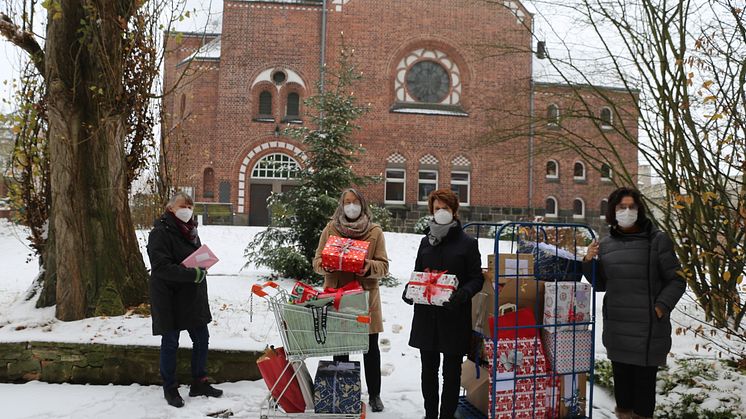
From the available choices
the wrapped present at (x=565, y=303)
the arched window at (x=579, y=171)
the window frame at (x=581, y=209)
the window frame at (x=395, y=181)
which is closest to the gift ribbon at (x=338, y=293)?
the wrapped present at (x=565, y=303)

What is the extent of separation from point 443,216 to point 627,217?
139cm

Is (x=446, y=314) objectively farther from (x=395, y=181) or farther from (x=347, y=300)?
(x=395, y=181)

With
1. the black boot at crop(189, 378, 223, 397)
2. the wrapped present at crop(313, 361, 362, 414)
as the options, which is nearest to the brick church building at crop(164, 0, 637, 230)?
the black boot at crop(189, 378, 223, 397)

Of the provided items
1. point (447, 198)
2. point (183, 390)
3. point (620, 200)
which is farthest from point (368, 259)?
point (183, 390)

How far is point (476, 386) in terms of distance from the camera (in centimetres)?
439

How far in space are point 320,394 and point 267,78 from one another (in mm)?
19930

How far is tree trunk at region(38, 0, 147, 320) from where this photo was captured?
6.18 m

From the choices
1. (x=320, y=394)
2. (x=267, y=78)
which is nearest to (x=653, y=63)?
(x=320, y=394)

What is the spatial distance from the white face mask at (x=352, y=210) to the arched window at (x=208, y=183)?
18713 millimetres

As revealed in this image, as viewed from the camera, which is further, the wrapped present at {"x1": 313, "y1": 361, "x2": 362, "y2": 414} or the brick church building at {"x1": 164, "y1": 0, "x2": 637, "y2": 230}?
the brick church building at {"x1": 164, "y1": 0, "x2": 637, "y2": 230}

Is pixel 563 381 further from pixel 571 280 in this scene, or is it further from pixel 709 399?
pixel 709 399

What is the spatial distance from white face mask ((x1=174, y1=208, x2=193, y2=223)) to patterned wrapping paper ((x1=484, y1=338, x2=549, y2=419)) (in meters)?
2.90

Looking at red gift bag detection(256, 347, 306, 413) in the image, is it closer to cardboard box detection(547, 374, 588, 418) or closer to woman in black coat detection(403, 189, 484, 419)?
woman in black coat detection(403, 189, 484, 419)

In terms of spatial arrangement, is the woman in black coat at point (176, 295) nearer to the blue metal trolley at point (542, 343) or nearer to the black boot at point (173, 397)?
the black boot at point (173, 397)
